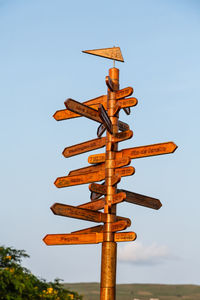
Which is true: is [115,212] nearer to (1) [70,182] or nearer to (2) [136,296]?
(1) [70,182]

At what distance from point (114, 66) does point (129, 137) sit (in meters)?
2.31

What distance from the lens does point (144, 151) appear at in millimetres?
12195

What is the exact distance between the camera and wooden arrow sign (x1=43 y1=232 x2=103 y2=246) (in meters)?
12.1

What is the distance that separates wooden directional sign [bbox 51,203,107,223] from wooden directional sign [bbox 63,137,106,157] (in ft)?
6.23

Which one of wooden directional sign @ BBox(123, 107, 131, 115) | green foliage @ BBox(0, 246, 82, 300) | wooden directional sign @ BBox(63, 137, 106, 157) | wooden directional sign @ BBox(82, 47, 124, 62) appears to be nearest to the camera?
green foliage @ BBox(0, 246, 82, 300)

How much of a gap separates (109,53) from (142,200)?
4.15 metres

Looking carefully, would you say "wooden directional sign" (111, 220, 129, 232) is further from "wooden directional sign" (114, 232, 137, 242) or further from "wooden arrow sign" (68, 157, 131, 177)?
"wooden arrow sign" (68, 157, 131, 177)

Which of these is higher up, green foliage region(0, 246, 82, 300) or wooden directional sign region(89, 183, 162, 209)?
wooden directional sign region(89, 183, 162, 209)

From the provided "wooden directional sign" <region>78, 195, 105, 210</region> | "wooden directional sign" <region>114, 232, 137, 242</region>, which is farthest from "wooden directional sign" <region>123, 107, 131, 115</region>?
"wooden directional sign" <region>114, 232, 137, 242</region>

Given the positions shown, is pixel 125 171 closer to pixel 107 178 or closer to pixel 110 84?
pixel 107 178

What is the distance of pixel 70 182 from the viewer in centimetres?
1284

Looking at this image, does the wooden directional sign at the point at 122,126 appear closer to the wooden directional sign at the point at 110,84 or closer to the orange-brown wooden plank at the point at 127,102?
the orange-brown wooden plank at the point at 127,102

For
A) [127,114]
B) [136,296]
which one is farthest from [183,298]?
[127,114]

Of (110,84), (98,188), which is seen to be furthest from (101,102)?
(98,188)
